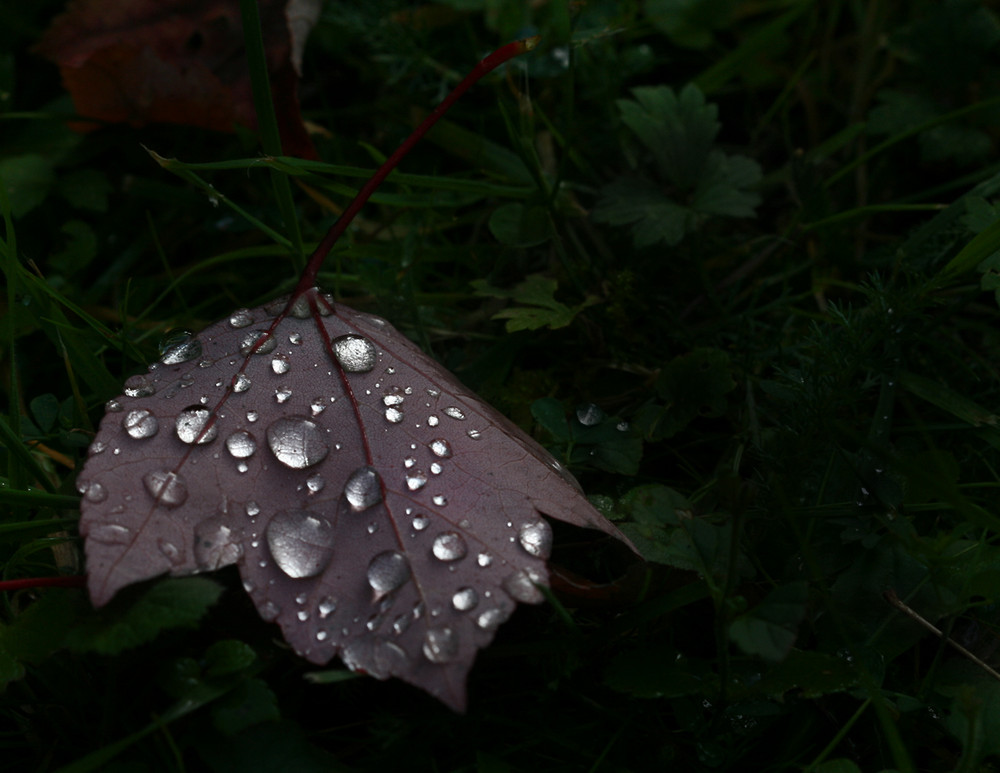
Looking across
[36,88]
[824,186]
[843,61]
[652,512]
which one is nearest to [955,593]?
[652,512]

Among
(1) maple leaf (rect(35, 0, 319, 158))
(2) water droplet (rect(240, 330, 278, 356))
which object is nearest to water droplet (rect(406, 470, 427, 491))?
(2) water droplet (rect(240, 330, 278, 356))

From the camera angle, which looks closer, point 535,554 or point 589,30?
point 535,554

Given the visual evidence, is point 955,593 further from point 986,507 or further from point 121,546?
point 121,546

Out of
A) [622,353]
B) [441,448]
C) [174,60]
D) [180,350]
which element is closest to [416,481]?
[441,448]

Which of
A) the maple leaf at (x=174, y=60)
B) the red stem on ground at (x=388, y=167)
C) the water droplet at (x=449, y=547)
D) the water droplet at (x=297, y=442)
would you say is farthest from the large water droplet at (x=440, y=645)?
the maple leaf at (x=174, y=60)

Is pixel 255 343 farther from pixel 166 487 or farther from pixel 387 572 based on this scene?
pixel 387 572

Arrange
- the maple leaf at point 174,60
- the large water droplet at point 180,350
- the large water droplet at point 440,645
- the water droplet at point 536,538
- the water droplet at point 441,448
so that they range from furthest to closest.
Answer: the maple leaf at point 174,60 → the large water droplet at point 180,350 → the water droplet at point 441,448 → the water droplet at point 536,538 → the large water droplet at point 440,645

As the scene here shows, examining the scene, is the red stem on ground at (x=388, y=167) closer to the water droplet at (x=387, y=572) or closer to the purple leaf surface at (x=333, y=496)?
the purple leaf surface at (x=333, y=496)
